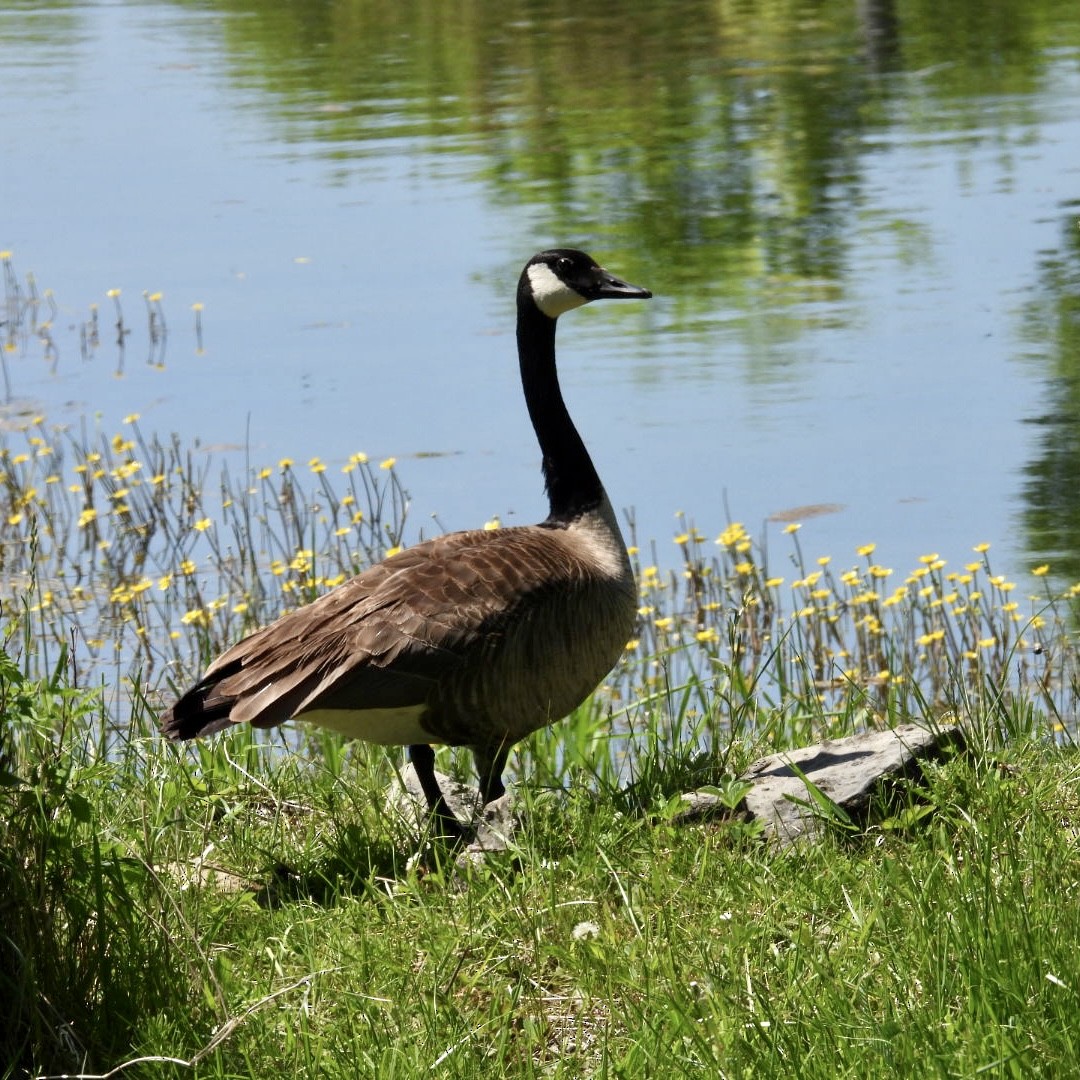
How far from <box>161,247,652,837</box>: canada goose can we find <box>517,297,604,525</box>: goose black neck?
1.05 ft

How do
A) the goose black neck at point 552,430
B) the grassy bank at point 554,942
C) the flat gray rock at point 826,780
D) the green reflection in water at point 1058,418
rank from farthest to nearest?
the green reflection in water at point 1058,418, the goose black neck at point 552,430, the flat gray rock at point 826,780, the grassy bank at point 554,942

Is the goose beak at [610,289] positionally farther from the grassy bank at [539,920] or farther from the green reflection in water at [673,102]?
the green reflection in water at [673,102]

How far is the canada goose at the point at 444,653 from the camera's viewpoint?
464 centimetres

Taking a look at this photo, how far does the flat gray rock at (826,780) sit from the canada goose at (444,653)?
629 mm

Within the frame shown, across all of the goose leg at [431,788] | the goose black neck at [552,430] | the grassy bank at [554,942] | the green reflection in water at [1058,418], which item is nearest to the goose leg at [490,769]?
the goose leg at [431,788]

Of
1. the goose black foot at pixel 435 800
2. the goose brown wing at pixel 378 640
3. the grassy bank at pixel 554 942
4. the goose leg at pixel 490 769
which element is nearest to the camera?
the grassy bank at pixel 554 942

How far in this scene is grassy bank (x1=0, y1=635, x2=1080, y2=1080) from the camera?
330cm

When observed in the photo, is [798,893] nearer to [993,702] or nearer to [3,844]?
[993,702]

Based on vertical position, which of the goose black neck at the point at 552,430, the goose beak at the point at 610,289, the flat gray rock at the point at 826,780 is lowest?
the flat gray rock at the point at 826,780

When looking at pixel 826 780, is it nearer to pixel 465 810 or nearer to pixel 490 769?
pixel 490 769

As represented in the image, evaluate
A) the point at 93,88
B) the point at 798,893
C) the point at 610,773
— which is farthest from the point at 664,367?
the point at 93,88

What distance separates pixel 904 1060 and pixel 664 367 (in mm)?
8371

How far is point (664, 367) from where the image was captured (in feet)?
36.7

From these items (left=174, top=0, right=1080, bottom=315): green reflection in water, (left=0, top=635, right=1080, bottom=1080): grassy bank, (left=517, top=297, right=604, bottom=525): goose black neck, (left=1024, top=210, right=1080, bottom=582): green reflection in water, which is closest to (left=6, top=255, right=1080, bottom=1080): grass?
(left=0, top=635, right=1080, bottom=1080): grassy bank
